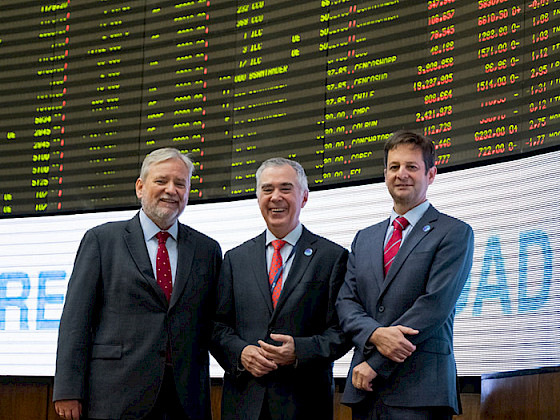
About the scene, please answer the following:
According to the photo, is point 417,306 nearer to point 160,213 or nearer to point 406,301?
point 406,301

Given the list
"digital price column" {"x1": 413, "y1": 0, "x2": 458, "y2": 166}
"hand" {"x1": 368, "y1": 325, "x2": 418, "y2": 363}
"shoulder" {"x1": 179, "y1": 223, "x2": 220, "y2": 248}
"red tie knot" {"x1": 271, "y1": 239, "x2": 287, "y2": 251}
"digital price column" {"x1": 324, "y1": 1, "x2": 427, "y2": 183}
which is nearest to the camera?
"hand" {"x1": 368, "y1": 325, "x2": 418, "y2": 363}

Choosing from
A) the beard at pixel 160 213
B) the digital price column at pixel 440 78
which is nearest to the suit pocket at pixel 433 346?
the beard at pixel 160 213

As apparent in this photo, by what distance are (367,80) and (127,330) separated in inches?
79.7

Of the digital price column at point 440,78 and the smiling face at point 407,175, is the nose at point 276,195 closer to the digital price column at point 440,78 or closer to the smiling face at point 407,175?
the smiling face at point 407,175

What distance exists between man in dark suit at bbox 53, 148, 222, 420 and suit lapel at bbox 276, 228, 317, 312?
0.36 m

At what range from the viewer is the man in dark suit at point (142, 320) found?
319cm

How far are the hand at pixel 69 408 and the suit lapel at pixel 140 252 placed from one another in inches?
19.6

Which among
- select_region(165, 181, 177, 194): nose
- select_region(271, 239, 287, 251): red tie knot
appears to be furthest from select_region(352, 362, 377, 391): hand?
select_region(165, 181, 177, 194): nose

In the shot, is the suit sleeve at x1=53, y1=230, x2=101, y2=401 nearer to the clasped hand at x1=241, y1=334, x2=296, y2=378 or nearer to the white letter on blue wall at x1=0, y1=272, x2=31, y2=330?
the clasped hand at x1=241, y1=334, x2=296, y2=378

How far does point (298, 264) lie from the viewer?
3305 mm

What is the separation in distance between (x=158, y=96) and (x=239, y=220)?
3.46ft

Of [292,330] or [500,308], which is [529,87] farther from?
[292,330]

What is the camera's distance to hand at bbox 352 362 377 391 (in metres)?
2.89

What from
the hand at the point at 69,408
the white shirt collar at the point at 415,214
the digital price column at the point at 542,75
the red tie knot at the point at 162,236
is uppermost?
the digital price column at the point at 542,75
